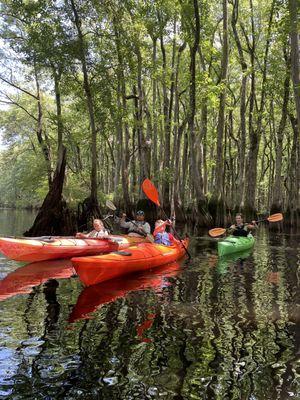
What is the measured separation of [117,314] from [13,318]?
4.24 feet

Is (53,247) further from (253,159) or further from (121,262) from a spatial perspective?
(253,159)

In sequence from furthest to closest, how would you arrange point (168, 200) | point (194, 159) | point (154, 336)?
point (168, 200) → point (194, 159) → point (154, 336)

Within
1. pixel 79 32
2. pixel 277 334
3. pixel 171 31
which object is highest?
pixel 171 31

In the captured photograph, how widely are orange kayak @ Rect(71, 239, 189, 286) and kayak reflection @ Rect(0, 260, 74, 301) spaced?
96cm

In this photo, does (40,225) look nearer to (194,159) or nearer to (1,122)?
(194,159)

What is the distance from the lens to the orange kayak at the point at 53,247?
9.10 metres

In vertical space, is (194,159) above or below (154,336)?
above

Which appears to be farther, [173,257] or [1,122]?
[1,122]

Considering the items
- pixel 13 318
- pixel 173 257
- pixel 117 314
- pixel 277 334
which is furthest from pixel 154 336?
pixel 173 257

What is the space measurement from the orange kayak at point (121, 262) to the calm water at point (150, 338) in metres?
0.24

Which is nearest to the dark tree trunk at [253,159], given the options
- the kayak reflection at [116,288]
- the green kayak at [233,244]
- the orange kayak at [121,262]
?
the green kayak at [233,244]

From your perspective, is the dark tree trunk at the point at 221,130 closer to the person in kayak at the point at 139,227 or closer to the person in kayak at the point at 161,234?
the person in kayak at the point at 139,227

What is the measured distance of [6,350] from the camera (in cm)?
408

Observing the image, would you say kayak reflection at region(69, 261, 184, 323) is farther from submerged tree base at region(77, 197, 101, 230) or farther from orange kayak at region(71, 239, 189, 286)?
submerged tree base at region(77, 197, 101, 230)
